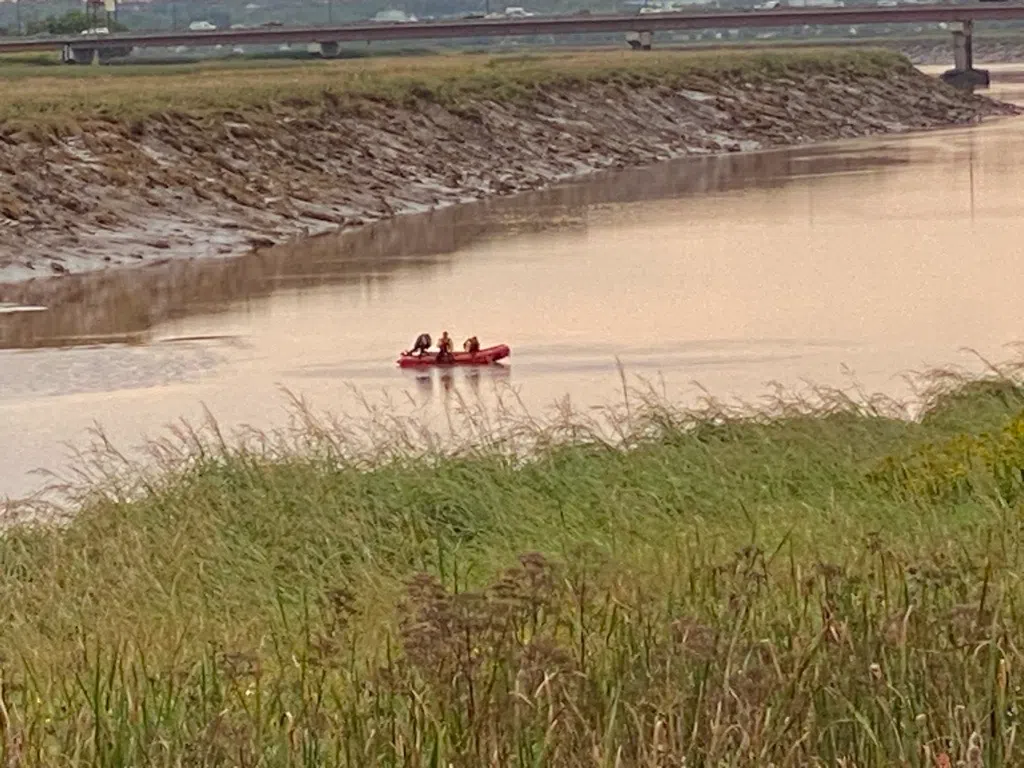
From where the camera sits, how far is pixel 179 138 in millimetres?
52781

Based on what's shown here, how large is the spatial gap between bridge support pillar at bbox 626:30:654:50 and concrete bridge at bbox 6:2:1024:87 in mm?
54

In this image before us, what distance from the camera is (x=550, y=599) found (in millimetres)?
8500

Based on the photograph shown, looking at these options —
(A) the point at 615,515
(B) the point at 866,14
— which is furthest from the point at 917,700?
(B) the point at 866,14

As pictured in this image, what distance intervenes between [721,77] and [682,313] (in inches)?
2234

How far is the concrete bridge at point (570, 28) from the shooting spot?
120938 millimetres

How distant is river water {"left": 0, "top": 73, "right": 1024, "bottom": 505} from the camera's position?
24406mm

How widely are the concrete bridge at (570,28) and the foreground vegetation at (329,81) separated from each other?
9945 millimetres

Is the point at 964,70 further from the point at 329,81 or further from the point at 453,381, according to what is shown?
the point at 453,381

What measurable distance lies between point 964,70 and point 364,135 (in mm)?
64554

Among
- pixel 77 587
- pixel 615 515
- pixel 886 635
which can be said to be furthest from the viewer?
pixel 615 515

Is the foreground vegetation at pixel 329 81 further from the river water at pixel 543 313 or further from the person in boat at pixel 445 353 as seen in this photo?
the person in boat at pixel 445 353

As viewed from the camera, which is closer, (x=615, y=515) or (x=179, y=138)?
(x=615, y=515)

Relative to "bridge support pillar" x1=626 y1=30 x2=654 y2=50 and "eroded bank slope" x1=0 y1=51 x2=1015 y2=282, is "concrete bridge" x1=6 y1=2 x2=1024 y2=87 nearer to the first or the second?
"bridge support pillar" x1=626 y1=30 x2=654 y2=50

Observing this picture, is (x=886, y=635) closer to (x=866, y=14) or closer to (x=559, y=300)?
(x=559, y=300)
